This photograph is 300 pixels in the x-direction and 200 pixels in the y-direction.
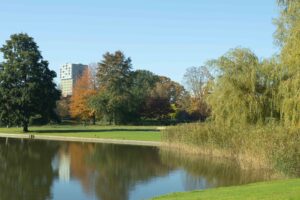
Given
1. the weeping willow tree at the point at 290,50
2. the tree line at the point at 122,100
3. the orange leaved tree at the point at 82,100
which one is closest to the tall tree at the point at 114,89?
the tree line at the point at 122,100

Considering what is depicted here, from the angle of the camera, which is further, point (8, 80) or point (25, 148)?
point (8, 80)

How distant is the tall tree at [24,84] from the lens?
51.7 m

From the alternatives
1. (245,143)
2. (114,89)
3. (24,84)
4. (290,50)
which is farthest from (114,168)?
(114,89)

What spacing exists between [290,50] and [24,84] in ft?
132

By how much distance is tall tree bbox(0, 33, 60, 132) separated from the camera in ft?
170

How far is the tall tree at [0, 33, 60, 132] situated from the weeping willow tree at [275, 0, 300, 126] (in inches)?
1427

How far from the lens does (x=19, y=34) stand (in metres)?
55.3

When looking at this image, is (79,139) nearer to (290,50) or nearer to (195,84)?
(290,50)

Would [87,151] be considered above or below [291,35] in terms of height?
below

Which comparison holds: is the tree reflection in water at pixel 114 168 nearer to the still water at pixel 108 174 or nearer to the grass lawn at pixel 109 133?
the still water at pixel 108 174

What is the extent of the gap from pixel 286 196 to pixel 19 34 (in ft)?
162

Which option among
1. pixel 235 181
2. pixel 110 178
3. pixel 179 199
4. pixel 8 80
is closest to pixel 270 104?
pixel 235 181

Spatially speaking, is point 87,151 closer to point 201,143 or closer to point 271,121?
point 201,143

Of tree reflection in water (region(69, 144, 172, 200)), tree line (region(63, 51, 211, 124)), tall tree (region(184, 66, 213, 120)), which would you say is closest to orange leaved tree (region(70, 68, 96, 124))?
tree line (region(63, 51, 211, 124))
